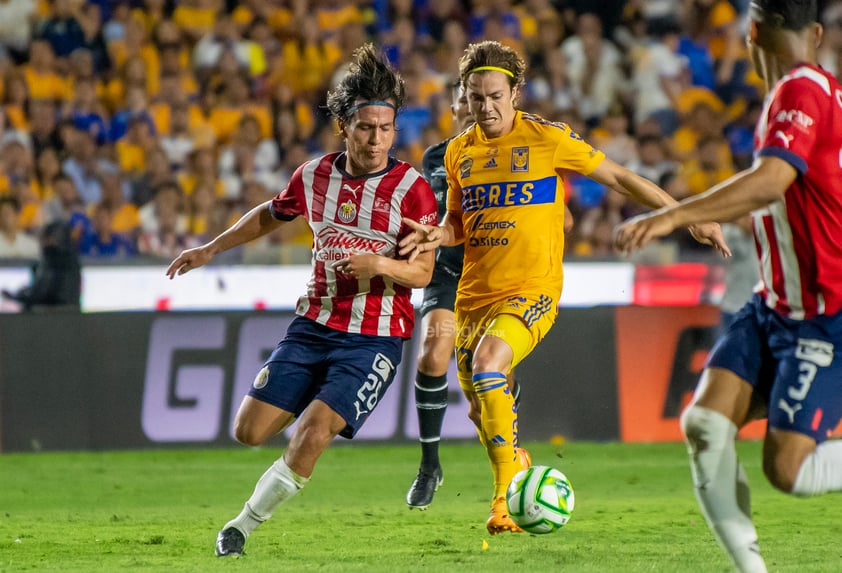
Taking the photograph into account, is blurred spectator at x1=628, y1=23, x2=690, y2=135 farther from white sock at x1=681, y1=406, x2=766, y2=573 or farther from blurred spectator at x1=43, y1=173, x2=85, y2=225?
white sock at x1=681, y1=406, x2=766, y2=573

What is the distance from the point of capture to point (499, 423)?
254 inches

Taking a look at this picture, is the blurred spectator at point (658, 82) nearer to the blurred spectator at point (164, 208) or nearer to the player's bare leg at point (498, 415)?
the blurred spectator at point (164, 208)

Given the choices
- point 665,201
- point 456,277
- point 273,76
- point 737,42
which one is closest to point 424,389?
point 456,277

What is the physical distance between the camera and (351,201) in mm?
6535

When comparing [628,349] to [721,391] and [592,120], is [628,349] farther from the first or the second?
[721,391]

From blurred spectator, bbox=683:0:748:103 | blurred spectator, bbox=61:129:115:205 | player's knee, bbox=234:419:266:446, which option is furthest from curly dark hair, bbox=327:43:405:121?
blurred spectator, bbox=683:0:748:103

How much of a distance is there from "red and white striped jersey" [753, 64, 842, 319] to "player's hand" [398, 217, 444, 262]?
1774mm

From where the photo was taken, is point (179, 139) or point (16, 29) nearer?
point (179, 139)

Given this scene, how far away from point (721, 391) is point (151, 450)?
7.39 m

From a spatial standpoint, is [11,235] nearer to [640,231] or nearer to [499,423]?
[499,423]

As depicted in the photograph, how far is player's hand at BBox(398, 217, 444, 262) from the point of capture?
6.14 m

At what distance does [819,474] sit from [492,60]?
299 centimetres

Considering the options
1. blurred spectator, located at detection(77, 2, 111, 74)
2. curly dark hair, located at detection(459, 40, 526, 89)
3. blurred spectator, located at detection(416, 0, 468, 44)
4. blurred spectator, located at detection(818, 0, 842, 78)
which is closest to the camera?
curly dark hair, located at detection(459, 40, 526, 89)

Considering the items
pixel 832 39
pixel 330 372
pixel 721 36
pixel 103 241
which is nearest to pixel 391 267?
pixel 330 372
